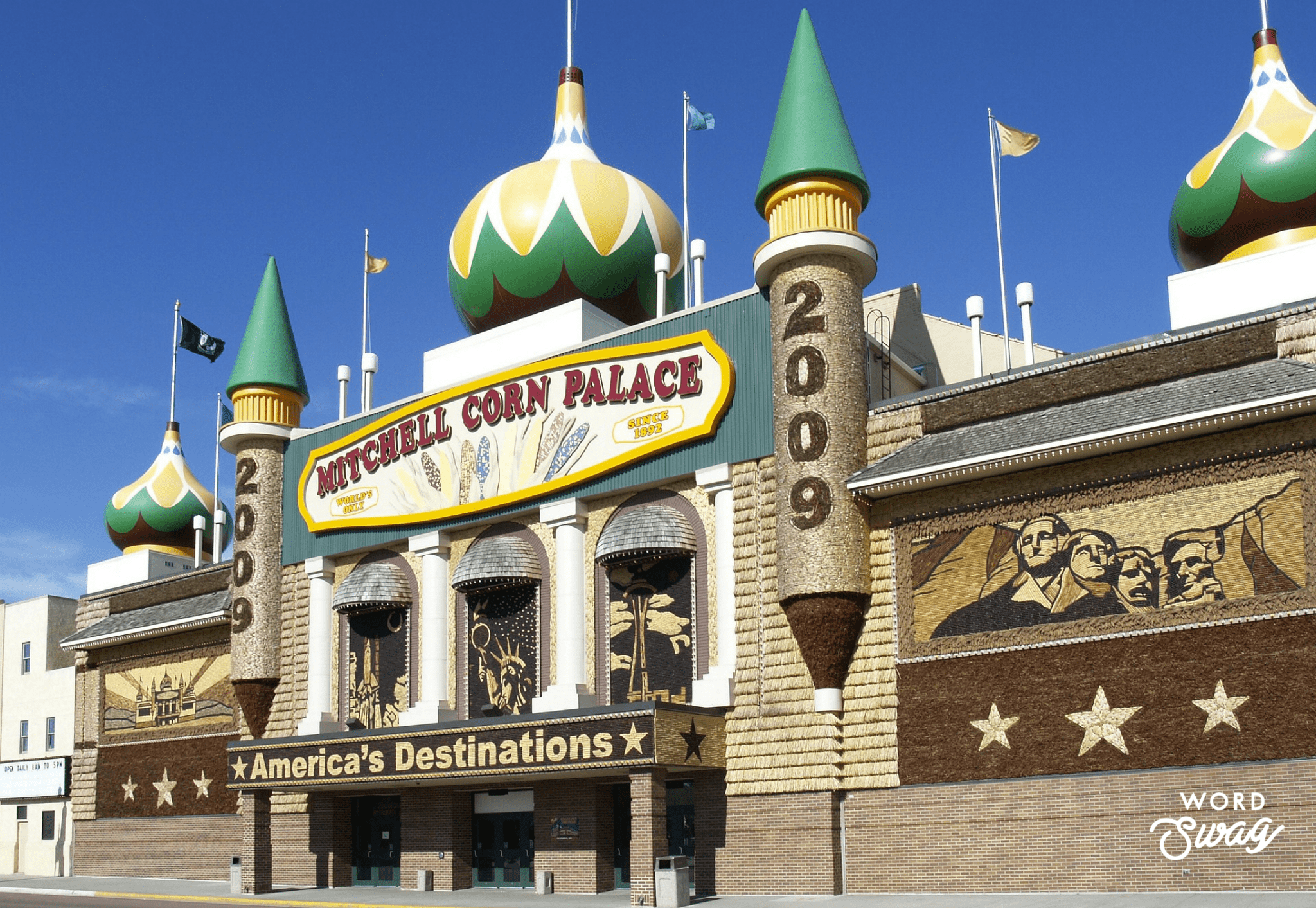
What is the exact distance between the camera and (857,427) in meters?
28.9

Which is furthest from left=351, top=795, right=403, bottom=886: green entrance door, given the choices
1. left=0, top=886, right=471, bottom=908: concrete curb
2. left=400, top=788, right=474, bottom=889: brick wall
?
left=0, top=886, right=471, bottom=908: concrete curb

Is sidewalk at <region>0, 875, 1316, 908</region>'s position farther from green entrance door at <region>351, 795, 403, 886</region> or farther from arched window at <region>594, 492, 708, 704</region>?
arched window at <region>594, 492, 708, 704</region>

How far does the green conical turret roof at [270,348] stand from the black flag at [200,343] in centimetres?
1007

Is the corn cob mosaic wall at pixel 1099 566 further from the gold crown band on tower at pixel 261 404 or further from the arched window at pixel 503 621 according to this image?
the gold crown band on tower at pixel 261 404

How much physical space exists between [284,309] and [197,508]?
42.5 feet

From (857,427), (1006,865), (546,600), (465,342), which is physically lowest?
(1006,865)

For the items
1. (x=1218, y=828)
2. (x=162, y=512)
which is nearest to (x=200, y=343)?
(x=162, y=512)

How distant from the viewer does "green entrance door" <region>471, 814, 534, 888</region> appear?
33219 millimetres

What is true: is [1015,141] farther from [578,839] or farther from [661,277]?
[578,839]

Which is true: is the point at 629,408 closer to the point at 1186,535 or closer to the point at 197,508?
the point at 1186,535

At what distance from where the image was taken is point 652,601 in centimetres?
3172

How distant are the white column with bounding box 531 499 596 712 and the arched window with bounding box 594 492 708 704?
45cm

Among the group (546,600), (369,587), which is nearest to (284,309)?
(369,587)

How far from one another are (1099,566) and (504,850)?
54.9 feet
